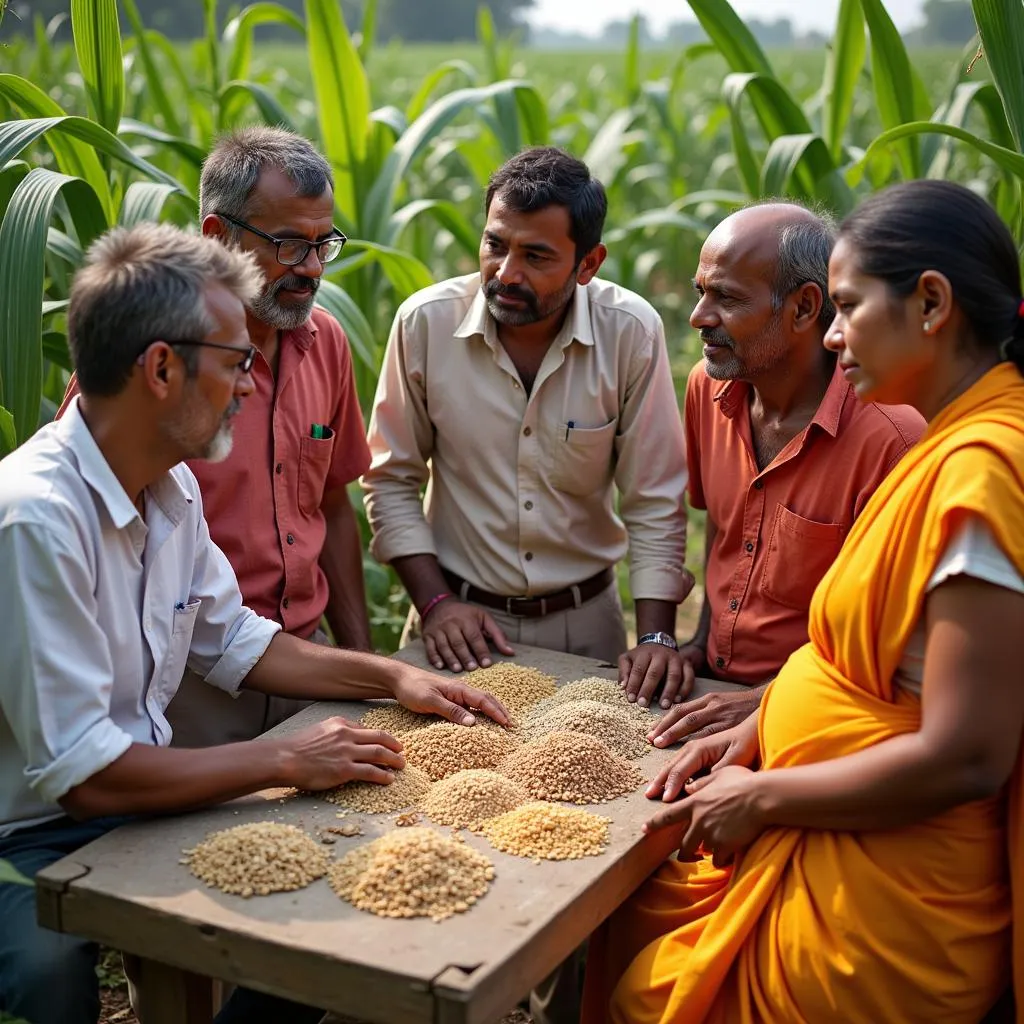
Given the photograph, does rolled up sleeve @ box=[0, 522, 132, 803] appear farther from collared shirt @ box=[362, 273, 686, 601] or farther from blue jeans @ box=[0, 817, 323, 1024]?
collared shirt @ box=[362, 273, 686, 601]

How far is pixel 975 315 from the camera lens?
81.7 inches

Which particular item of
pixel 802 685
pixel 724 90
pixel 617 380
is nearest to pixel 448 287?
Result: pixel 617 380

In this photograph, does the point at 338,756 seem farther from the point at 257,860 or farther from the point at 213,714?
the point at 213,714

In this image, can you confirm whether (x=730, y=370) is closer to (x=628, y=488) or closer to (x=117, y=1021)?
(x=628, y=488)

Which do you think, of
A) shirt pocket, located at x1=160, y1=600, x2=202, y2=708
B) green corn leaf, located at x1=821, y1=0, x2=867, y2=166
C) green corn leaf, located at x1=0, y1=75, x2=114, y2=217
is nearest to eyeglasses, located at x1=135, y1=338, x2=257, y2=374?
shirt pocket, located at x1=160, y1=600, x2=202, y2=708

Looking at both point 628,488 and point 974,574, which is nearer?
point 974,574

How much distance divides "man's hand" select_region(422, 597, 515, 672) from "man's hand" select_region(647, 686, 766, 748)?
532mm

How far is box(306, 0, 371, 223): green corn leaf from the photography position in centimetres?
417

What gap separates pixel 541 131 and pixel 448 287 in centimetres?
170

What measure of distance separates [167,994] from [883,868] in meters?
1.19

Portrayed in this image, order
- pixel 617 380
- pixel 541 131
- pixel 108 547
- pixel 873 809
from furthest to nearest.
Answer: pixel 541 131
pixel 617 380
pixel 108 547
pixel 873 809

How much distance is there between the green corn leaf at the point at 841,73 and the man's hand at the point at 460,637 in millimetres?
2130

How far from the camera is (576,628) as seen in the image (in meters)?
3.50

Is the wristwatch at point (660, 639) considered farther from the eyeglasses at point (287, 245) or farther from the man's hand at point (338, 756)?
the eyeglasses at point (287, 245)
